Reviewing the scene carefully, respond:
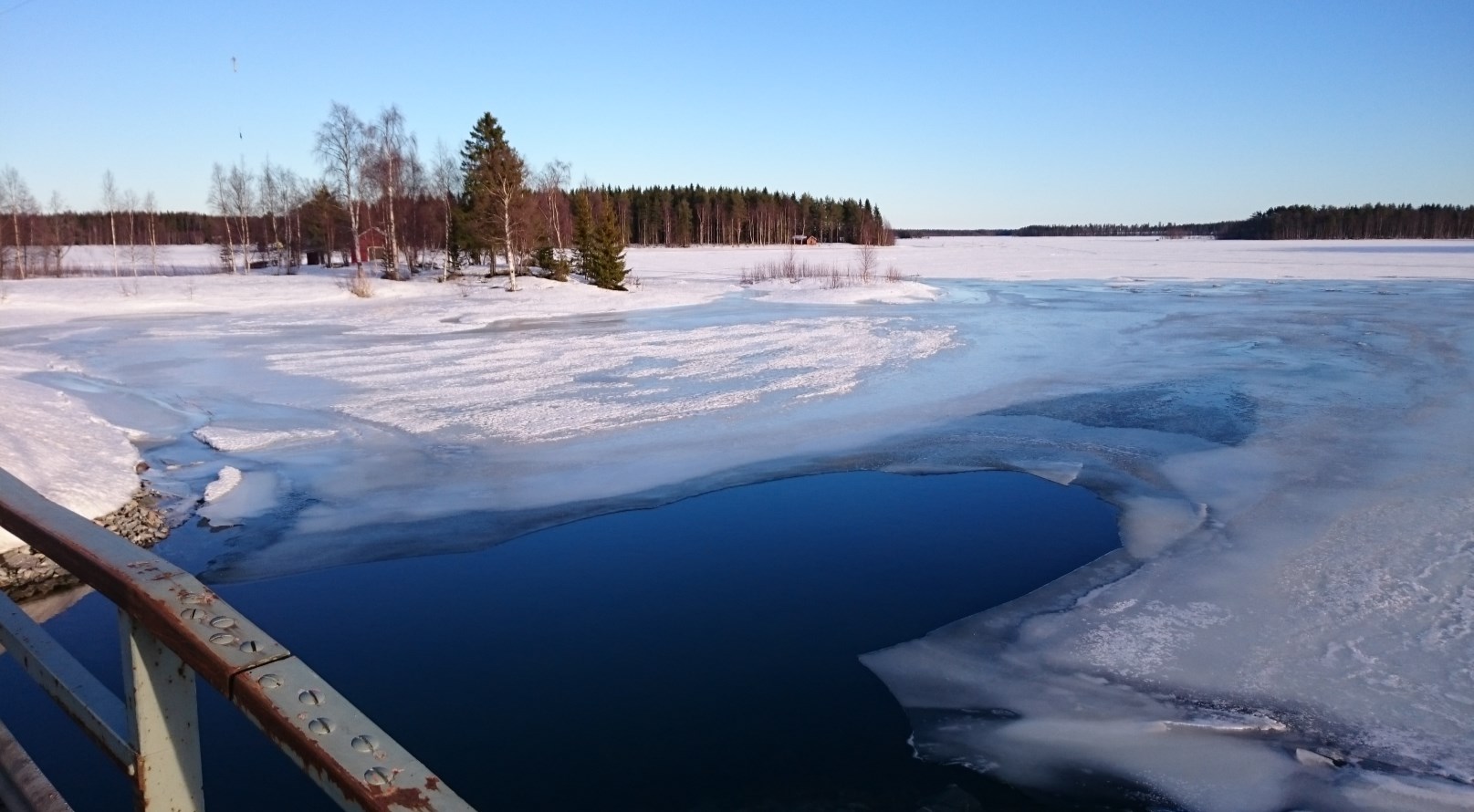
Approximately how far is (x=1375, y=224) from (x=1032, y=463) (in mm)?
126553

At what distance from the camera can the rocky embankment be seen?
5.97 meters

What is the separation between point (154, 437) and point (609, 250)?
27045 mm

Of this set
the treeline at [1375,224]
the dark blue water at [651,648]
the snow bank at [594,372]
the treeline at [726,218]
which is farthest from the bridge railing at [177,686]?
the treeline at [1375,224]

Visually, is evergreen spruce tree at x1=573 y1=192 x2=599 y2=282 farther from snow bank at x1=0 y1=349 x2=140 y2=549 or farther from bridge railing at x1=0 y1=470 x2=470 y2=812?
bridge railing at x1=0 y1=470 x2=470 y2=812

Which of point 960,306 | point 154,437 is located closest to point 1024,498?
point 154,437

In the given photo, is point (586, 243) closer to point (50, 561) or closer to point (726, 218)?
point (50, 561)

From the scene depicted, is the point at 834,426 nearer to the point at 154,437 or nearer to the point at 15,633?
the point at 154,437

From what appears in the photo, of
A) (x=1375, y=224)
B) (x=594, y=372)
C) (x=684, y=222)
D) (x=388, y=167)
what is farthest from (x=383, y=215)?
(x=1375, y=224)

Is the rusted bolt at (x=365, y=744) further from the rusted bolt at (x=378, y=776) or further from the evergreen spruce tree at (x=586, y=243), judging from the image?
the evergreen spruce tree at (x=586, y=243)

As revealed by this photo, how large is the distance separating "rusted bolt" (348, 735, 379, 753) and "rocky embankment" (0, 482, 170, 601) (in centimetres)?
527

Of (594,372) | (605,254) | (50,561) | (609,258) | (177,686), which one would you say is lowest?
(50,561)

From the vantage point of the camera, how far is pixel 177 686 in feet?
4.65

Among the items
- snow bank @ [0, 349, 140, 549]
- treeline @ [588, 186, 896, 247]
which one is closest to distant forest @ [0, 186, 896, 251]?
treeline @ [588, 186, 896, 247]

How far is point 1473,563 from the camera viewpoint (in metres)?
5.75
